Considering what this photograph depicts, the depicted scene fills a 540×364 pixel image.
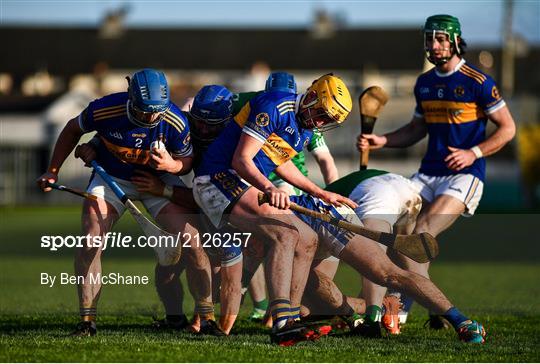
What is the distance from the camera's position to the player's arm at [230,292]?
8.75m

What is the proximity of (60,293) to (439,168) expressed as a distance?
16.1ft

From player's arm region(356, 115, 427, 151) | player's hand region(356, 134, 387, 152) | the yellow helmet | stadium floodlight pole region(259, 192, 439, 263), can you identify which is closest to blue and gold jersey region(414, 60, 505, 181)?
player's arm region(356, 115, 427, 151)

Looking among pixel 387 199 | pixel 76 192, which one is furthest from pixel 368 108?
pixel 76 192

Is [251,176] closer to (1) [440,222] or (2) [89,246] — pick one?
(2) [89,246]

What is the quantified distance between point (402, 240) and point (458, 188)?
3.87ft

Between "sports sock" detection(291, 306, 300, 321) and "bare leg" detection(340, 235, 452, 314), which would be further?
"bare leg" detection(340, 235, 452, 314)

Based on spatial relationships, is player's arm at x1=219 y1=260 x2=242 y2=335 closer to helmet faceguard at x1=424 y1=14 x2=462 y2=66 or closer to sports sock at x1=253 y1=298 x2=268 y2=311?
sports sock at x1=253 y1=298 x2=268 y2=311

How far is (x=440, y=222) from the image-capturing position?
31.9 ft

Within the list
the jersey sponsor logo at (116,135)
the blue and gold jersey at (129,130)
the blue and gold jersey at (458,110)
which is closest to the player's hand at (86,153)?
the blue and gold jersey at (129,130)

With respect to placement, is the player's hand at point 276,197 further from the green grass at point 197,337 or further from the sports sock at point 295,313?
the green grass at point 197,337

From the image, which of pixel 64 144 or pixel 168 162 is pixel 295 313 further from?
pixel 64 144

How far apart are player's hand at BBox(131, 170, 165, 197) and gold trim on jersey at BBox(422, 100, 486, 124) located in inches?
107

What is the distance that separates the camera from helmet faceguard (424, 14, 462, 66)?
390 inches

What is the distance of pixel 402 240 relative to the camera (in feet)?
29.4
